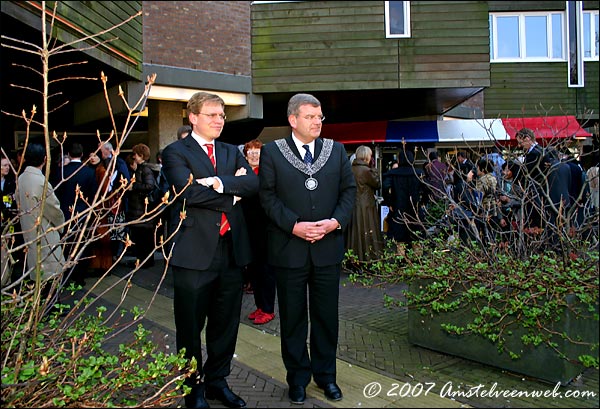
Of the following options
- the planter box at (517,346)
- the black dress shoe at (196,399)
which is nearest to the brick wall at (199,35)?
the planter box at (517,346)

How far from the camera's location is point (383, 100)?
13.8 m

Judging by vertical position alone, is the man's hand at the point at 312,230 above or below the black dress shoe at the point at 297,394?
above

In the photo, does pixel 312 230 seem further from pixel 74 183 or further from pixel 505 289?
pixel 74 183

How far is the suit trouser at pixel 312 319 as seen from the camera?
3.94 metres

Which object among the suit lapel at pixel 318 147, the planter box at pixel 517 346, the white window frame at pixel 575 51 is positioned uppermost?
the white window frame at pixel 575 51

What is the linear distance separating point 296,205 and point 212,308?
0.92m

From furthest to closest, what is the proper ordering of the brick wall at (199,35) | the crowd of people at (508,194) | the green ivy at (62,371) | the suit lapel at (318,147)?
the brick wall at (199,35)
the crowd of people at (508,194)
the suit lapel at (318,147)
the green ivy at (62,371)

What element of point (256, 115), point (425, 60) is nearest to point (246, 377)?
point (256, 115)

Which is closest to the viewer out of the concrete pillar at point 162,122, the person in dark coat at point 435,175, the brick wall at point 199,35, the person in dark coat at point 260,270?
the person in dark coat at point 260,270

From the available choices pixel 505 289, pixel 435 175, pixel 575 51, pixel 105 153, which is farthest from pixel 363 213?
pixel 575 51

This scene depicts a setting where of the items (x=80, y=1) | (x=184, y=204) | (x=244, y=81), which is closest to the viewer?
(x=184, y=204)

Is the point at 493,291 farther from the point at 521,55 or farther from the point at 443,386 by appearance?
the point at 521,55

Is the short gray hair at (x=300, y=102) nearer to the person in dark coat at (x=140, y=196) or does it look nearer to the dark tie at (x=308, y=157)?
the dark tie at (x=308, y=157)

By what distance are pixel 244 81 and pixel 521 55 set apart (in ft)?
35.4
